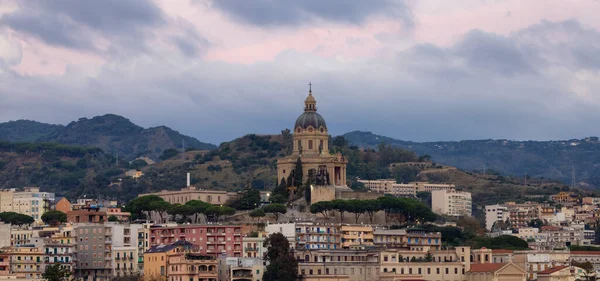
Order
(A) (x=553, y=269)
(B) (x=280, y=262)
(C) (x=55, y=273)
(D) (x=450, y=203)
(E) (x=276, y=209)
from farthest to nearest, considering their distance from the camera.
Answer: (D) (x=450, y=203) < (E) (x=276, y=209) < (A) (x=553, y=269) < (B) (x=280, y=262) < (C) (x=55, y=273)

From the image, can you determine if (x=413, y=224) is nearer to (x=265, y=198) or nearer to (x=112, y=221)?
(x=265, y=198)

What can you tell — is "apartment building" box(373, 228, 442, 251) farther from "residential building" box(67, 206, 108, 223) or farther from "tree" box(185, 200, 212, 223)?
"residential building" box(67, 206, 108, 223)

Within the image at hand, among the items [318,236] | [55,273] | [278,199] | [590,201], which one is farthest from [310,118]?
[590,201]

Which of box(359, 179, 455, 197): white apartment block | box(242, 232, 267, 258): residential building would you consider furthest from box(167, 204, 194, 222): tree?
box(359, 179, 455, 197): white apartment block

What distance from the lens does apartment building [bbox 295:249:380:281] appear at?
104562 millimetres

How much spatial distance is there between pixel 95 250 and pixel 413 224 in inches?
1321

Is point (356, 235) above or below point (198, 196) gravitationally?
below

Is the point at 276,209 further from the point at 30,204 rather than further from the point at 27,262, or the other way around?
the point at 30,204

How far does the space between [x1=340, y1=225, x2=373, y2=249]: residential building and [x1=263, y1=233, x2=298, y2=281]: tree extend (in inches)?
569

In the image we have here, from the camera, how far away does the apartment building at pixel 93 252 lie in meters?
114

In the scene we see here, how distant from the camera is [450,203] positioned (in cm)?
17562

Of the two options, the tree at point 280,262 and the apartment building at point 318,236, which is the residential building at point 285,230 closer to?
the apartment building at point 318,236

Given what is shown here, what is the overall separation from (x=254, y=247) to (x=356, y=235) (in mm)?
11541

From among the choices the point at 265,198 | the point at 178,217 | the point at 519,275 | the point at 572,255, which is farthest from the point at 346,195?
the point at 519,275
